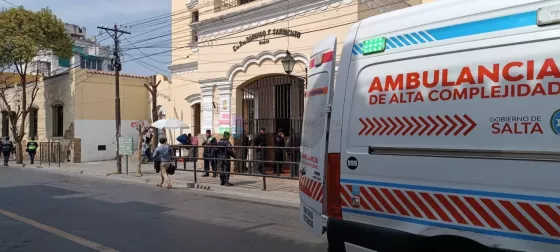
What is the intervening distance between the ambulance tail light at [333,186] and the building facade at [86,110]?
913 inches

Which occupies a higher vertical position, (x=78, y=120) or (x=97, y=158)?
(x=78, y=120)

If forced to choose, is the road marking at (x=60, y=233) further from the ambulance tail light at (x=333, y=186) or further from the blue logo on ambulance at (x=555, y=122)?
the blue logo on ambulance at (x=555, y=122)

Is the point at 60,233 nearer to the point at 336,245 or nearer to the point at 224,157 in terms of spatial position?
the point at 336,245

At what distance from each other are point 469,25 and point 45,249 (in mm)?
5818

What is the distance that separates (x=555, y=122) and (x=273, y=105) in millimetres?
13497

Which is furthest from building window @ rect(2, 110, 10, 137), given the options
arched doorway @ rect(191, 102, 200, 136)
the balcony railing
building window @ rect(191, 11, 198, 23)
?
the balcony railing

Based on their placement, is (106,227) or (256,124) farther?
(256,124)

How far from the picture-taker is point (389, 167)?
3.47m

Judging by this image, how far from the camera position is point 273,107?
16062 mm

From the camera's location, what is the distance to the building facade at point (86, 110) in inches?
1011

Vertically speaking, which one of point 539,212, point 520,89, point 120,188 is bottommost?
point 120,188

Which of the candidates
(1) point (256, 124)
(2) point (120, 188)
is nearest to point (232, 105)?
(1) point (256, 124)

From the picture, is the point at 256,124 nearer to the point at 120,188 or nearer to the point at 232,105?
the point at 232,105

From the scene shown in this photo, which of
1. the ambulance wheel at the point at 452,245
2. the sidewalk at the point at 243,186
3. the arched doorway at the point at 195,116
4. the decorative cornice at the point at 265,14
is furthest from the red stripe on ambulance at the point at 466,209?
the arched doorway at the point at 195,116
